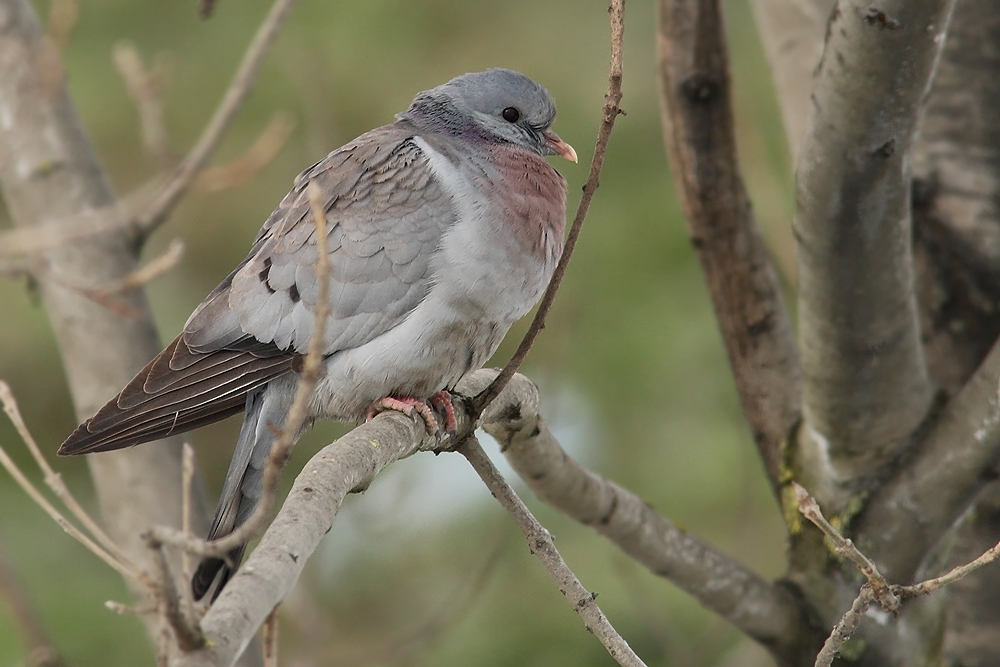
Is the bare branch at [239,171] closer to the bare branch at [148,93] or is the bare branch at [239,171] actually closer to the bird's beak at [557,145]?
the bare branch at [148,93]

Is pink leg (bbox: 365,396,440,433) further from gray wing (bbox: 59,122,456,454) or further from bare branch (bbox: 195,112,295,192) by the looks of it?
bare branch (bbox: 195,112,295,192)

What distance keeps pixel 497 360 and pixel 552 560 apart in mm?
2710

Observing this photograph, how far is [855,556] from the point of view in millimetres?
1806

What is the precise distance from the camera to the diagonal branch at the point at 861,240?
8.55 ft

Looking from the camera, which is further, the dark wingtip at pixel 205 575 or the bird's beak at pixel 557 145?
the bird's beak at pixel 557 145

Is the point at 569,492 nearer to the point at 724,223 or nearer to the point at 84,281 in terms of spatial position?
the point at 724,223

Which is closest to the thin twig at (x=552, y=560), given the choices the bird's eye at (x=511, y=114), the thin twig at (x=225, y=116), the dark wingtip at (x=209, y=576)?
the dark wingtip at (x=209, y=576)

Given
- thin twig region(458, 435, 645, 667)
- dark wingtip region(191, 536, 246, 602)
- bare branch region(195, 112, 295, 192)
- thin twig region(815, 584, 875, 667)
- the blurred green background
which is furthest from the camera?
the blurred green background

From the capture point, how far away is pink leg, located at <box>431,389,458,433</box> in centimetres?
304

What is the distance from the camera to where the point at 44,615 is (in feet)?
14.3

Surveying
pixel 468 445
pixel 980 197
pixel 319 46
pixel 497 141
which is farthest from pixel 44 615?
Answer: pixel 980 197

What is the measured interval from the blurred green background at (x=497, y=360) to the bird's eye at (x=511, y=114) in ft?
3.46

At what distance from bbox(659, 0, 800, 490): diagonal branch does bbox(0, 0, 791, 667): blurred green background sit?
75cm

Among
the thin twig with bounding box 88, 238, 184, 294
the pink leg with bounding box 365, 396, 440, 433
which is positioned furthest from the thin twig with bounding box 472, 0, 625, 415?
the thin twig with bounding box 88, 238, 184, 294
